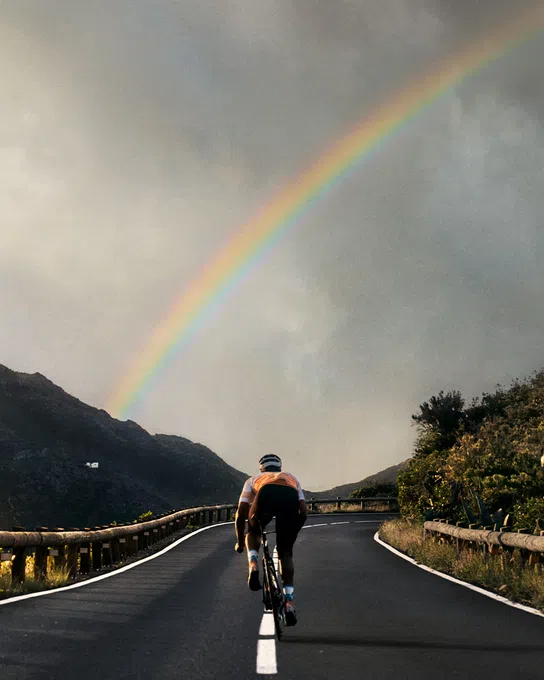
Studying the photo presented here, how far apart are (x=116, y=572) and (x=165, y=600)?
17.3 ft

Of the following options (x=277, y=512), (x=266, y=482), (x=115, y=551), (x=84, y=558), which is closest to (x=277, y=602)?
(x=277, y=512)

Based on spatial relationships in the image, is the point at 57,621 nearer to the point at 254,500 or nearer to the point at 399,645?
the point at 254,500

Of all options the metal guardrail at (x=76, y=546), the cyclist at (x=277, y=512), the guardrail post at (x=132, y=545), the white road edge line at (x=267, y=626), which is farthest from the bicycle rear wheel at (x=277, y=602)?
the guardrail post at (x=132, y=545)

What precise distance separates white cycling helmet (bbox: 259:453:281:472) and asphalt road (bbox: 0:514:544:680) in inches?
70.9

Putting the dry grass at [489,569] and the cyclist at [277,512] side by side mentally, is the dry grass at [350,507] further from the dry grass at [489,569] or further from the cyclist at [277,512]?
the cyclist at [277,512]

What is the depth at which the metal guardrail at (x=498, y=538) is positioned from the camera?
12145 mm

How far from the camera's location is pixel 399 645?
7.69m

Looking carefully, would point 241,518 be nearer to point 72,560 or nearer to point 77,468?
point 72,560

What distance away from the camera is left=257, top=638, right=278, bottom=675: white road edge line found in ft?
21.3

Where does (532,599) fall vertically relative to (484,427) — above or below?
below

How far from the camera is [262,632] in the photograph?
861 cm

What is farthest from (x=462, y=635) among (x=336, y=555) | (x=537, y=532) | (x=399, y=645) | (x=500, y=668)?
(x=336, y=555)

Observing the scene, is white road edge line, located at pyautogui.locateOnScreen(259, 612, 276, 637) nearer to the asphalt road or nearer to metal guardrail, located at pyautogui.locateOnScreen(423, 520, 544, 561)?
the asphalt road

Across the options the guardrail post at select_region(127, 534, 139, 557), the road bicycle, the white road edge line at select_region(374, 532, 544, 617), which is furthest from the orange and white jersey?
the guardrail post at select_region(127, 534, 139, 557)
